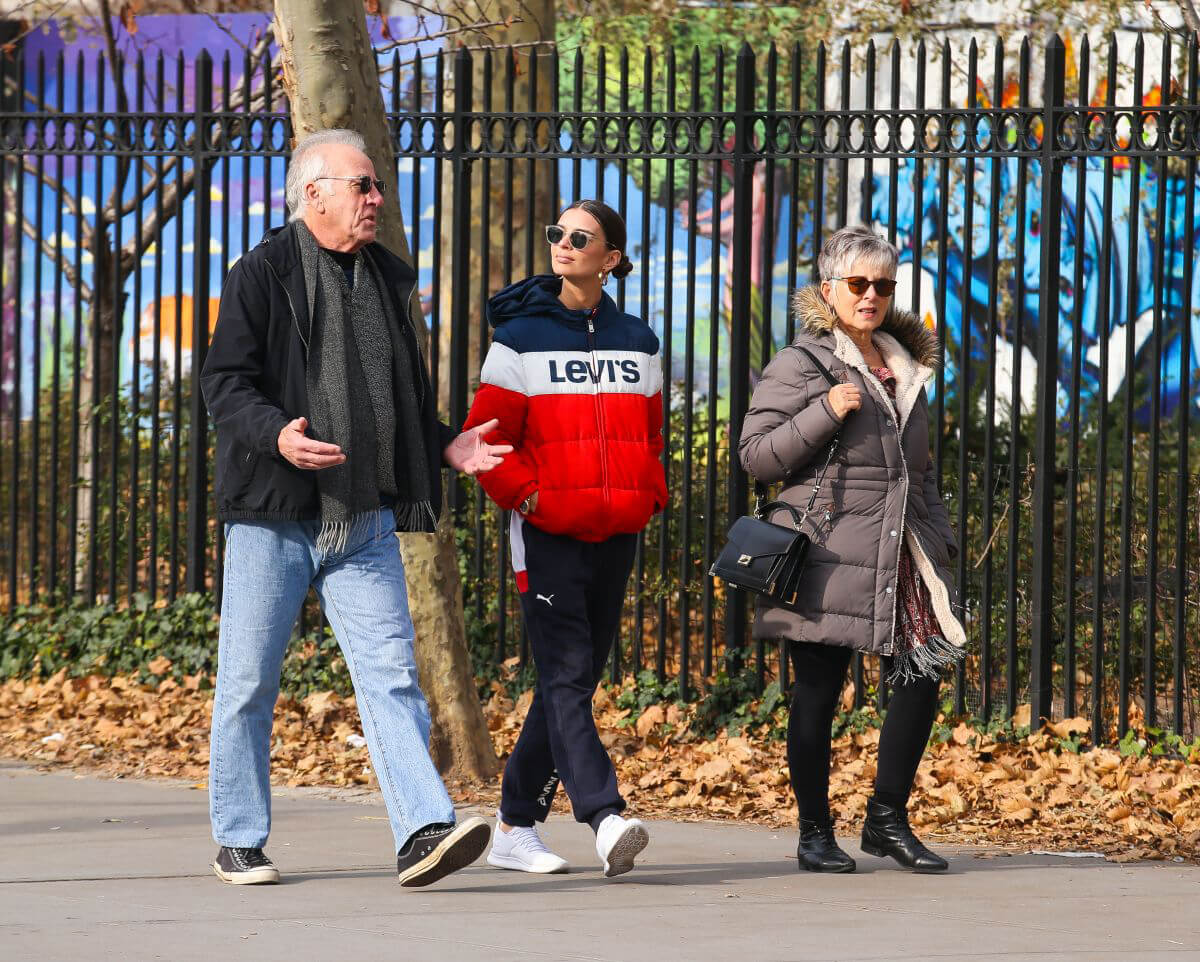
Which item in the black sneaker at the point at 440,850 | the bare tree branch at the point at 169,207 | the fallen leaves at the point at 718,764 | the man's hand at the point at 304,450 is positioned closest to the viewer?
the man's hand at the point at 304,450

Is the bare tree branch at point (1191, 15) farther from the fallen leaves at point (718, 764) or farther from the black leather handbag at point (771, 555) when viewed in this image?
the black leather handbag at point (771, 555)

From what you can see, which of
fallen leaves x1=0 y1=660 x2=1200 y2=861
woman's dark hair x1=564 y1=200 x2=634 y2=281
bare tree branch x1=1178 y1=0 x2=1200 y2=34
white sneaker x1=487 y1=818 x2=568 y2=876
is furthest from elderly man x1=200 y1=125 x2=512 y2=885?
bare tree branch x1=1178 y1=0 x2=1200 y2=34

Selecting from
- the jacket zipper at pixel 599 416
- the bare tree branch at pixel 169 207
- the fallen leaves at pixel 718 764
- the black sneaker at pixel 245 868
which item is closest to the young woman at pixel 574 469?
the jacket zipper at pixel 599 416

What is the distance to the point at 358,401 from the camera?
4.60m

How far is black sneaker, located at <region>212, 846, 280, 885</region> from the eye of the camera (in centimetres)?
475

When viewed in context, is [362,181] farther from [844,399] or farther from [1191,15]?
[1191,15]

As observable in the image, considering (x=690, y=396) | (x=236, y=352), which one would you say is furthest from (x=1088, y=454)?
(x=236, y=352)

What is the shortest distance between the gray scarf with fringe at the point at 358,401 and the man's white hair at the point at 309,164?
0.08m

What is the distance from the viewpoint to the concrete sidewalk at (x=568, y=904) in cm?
408

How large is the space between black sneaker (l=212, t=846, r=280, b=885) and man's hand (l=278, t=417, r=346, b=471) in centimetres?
113

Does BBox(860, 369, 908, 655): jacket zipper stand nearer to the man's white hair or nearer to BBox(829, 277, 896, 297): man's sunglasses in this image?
A: BBox(829, 277, 896, 297): man's sunglasses

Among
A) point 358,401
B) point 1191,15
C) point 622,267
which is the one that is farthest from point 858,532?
point 1191,15

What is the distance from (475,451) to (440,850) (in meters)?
1.03

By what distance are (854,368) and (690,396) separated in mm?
2488
